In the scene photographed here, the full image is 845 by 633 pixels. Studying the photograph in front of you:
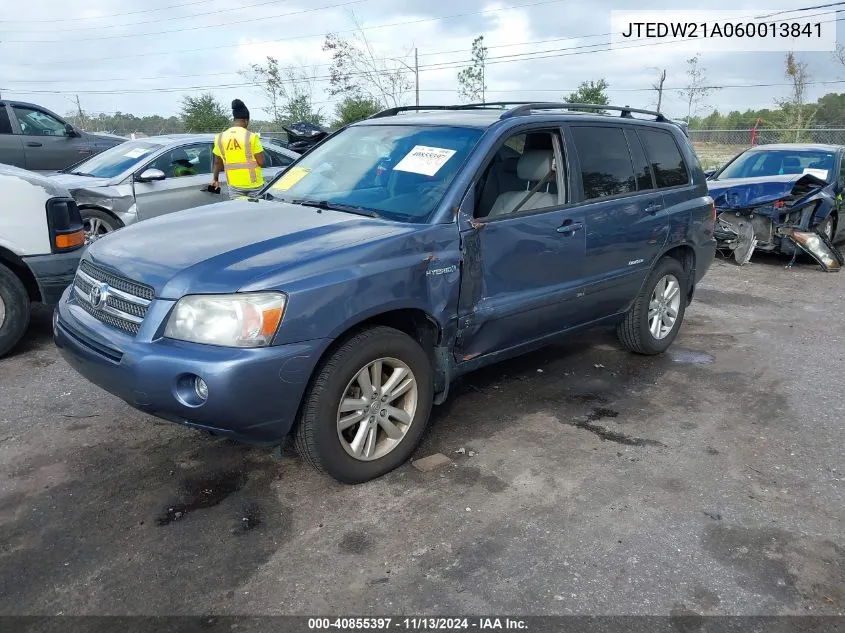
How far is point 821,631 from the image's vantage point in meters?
2.47

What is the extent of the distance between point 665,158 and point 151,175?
548 centimetres

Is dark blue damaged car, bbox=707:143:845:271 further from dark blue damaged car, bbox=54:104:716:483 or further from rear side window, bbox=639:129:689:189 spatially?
dark blue damaged car, bbox=54:104:716:483

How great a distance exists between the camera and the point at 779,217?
925cm

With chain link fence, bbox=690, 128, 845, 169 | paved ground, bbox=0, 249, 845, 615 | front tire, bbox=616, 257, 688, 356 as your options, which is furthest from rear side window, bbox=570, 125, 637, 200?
chain link fence, bbox=690, 128, 845, 169

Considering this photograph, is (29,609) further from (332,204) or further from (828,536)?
(828,536)

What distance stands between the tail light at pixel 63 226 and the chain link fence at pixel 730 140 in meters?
18.0

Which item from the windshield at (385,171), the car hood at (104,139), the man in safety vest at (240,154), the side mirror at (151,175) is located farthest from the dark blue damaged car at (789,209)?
the car hood at (104,139)

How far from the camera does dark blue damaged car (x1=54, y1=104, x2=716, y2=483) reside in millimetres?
2902

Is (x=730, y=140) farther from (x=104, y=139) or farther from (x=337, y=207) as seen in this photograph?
(x=337, y=207)

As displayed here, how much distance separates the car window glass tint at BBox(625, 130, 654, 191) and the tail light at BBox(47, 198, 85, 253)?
4201 mm

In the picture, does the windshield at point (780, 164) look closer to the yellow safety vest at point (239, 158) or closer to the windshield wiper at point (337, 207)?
the yellow safety vest at point (239, 158)

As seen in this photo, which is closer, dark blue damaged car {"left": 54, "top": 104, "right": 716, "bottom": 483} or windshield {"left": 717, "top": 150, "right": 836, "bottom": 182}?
dark blue damaged car {"left": 54, "top": 104, "right": 716, "bottom": 483}

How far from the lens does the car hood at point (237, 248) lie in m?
2.95

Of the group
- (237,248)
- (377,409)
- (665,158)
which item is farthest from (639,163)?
(237,248)
